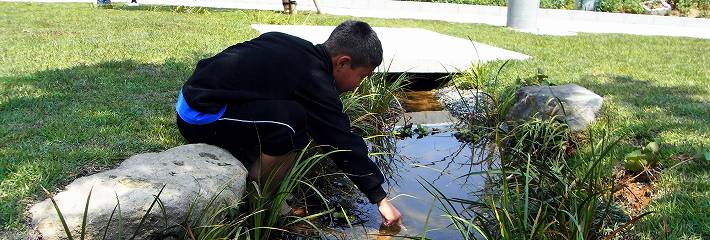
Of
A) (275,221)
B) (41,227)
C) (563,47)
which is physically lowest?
(563,47)

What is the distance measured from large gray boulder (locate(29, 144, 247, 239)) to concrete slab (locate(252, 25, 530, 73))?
2.68 m

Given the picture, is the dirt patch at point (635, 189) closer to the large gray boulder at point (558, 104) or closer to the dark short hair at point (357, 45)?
the large gray boulder at point (558, 104)

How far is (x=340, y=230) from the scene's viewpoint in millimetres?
2990

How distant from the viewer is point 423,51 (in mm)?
6746

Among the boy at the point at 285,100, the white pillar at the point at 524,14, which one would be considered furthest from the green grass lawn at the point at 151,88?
the white pillar at the point at 524,14

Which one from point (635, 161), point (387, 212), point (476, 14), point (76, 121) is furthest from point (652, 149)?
point (476, 14)

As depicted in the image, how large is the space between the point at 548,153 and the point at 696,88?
2.56m

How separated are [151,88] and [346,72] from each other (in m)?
2.50

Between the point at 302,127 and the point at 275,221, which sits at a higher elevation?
the point at 302,127

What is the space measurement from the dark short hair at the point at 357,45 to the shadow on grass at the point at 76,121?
1.13 m

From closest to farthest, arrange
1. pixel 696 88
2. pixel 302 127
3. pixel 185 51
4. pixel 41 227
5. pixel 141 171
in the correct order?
1. pixel 41 227
2. pixel 141 171
3. pixel 302 127
4. pixel 696 88
5. pixel 185 51

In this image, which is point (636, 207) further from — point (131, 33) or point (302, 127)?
point (131, 33)

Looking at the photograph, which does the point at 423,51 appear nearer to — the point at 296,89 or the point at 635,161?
the point at 635,161

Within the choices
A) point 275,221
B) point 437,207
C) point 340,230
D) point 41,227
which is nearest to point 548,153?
point 437,207
